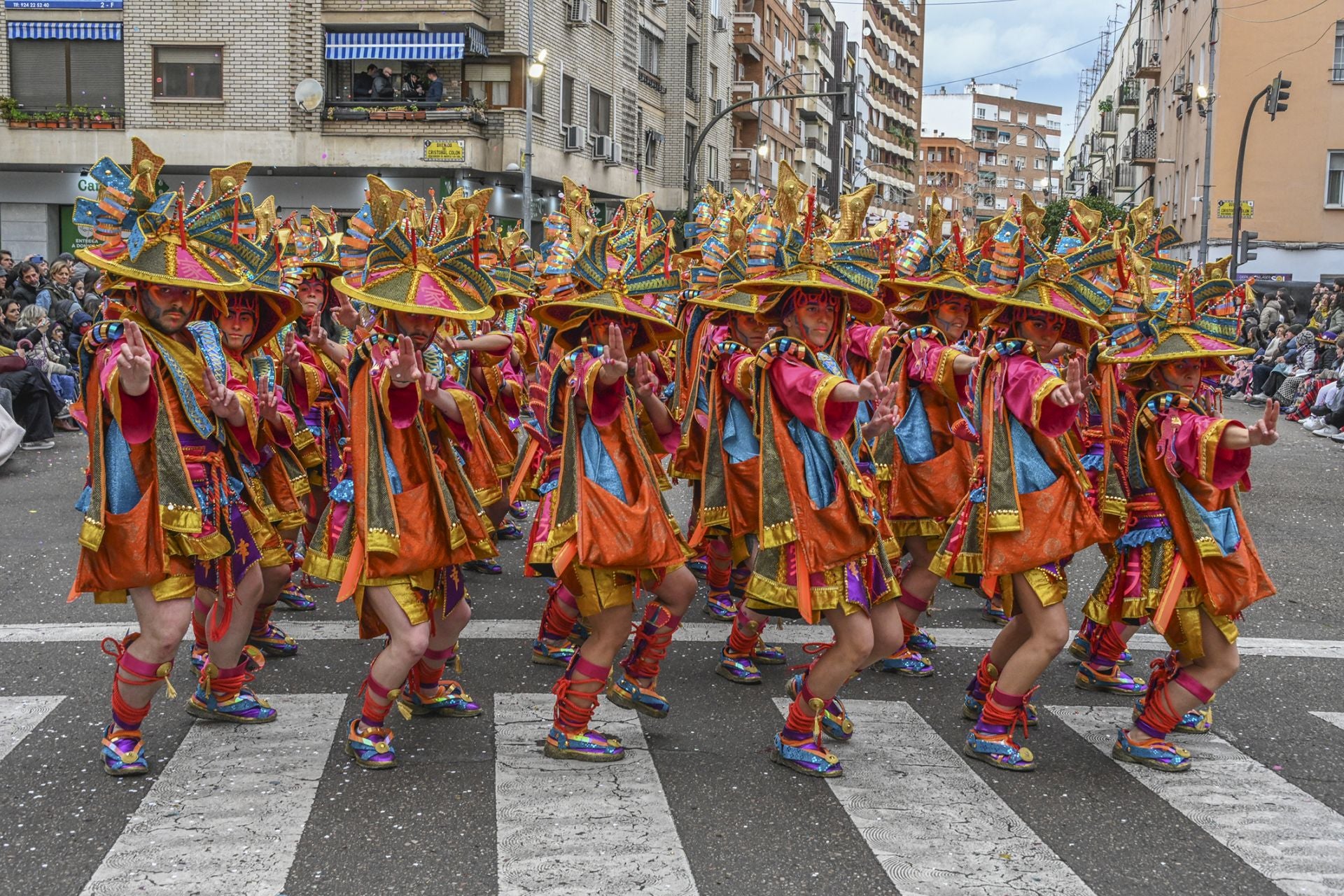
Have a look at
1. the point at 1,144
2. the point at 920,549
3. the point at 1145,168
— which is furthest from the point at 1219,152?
the point at 920,549

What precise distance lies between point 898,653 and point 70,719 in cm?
373

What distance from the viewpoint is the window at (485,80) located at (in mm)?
30484

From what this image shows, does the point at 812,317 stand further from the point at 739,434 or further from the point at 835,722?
the point at 835,722

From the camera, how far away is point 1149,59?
49781 mm

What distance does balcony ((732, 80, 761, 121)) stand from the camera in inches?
2037

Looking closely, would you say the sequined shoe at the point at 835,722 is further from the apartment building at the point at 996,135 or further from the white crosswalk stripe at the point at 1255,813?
the apartment building at the point at 996,135

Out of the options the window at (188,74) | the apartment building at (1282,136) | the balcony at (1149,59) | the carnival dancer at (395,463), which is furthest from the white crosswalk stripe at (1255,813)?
the balcony at (1149,59)

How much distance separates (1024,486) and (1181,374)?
750 millimetres

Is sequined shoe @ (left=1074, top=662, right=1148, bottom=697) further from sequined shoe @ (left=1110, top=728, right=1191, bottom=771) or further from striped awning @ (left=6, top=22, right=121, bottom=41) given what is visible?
striped awning @ (left=6, top=22, right=121, bottom=41)

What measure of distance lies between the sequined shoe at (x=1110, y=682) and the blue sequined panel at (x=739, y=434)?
7.07ft

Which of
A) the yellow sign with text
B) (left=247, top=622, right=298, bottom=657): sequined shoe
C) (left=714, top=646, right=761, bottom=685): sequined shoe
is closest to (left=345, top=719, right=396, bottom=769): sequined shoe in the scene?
(left=247, top=622, right=298, bottom=657): sequined shoe

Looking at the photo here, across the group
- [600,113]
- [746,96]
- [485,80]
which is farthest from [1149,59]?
[485,80]

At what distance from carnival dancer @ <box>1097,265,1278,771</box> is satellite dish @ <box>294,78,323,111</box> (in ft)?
86.6

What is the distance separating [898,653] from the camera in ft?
20.7
